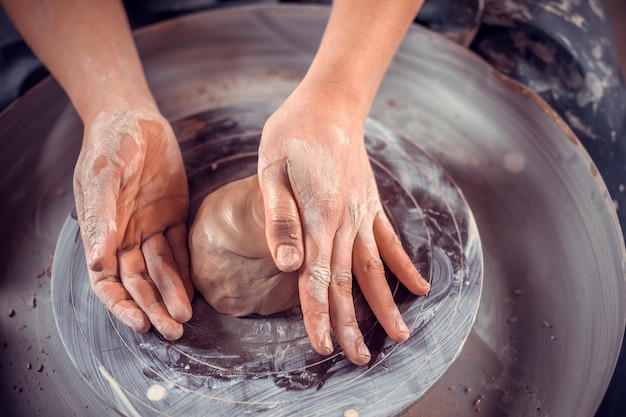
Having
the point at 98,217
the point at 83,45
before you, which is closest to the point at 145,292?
the point at 98,217

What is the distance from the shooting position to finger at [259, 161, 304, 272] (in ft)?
3.31

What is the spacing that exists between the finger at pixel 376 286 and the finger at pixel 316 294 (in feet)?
0.37

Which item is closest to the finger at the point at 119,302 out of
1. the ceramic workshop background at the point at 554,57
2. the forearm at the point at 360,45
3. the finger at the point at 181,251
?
the finger at the point at 181,251

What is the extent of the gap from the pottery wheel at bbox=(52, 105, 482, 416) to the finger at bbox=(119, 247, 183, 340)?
47mm

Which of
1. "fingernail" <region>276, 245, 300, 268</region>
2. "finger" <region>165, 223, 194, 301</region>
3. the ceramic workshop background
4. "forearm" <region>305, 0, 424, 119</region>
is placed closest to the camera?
"fingernail" <region>276, 245, 300, 268</region>

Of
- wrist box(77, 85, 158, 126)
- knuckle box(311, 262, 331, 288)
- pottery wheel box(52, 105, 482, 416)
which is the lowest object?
pottery wheel box(52, 105, 482, 416)

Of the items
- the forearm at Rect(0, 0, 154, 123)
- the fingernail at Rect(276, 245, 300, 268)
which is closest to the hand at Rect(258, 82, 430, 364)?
the fingernail at Rect(276, 245, 300, 268)

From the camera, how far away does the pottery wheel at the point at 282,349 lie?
1078mm

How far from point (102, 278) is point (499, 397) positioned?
36.5 inches

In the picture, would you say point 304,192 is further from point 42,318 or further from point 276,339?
point 42,318

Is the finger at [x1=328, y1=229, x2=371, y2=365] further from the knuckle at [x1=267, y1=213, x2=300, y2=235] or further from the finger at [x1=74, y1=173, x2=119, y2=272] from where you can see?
the finger at [x1=74, y1=173, x2=119, y2=272]

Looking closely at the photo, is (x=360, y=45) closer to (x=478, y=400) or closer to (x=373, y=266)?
(x=373, y=266)

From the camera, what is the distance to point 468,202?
4.75 feet

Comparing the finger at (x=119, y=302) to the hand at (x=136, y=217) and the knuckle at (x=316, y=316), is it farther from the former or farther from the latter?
the knuckle at (x=316, y=316)
